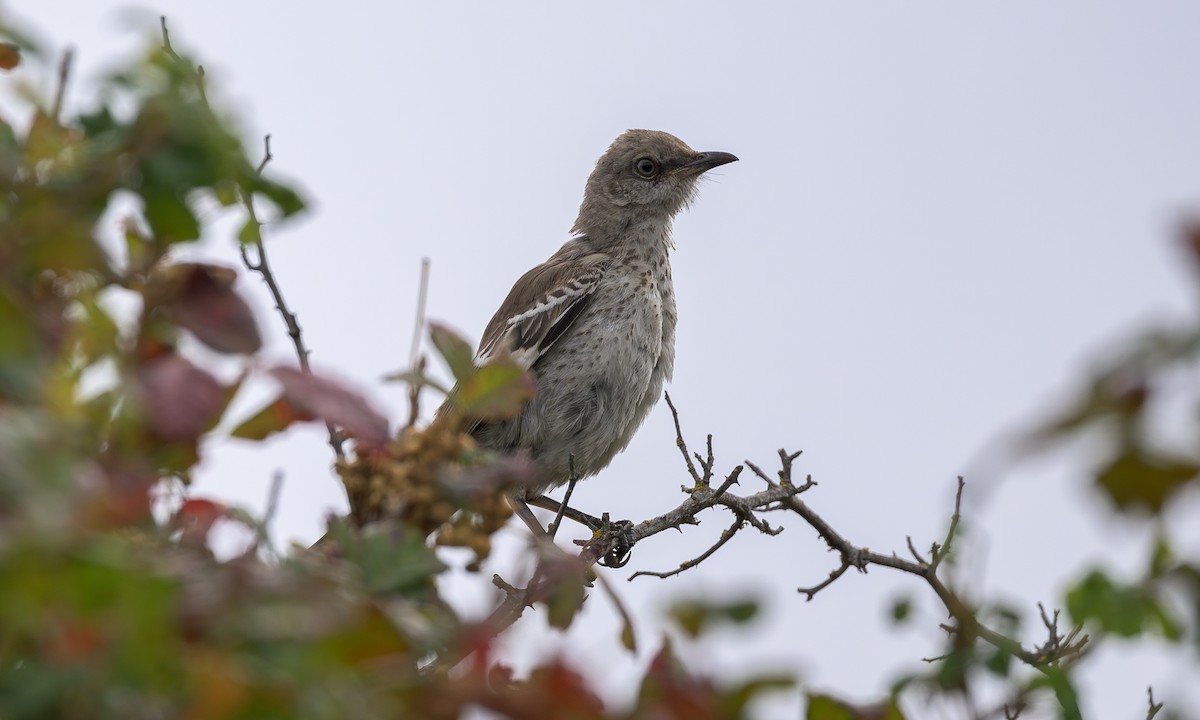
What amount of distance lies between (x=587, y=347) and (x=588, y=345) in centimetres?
1

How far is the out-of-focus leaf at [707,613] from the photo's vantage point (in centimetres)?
117

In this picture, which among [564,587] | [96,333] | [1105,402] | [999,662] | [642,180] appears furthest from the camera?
[642,180]

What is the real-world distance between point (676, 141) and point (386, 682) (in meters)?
7.50

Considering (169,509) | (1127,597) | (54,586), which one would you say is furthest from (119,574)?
(1127,597)

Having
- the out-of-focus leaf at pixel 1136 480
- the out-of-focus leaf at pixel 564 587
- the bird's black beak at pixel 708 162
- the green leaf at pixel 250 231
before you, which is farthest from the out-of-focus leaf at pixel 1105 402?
the bird's black beak at pixel 708 162

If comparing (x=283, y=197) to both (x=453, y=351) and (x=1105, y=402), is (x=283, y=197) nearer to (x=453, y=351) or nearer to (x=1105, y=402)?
(x=453, y=351)

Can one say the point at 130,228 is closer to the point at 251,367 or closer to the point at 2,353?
the point at 251,367

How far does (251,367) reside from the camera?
1.32m

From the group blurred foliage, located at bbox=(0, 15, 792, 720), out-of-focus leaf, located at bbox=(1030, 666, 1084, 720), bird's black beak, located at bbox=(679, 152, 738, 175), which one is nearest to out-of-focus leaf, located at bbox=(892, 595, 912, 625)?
out-of-focus leaf, located at bbox=(1030, 666, 1084, 720)

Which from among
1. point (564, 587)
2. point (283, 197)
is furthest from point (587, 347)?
point (283, 197)

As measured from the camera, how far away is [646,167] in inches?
320

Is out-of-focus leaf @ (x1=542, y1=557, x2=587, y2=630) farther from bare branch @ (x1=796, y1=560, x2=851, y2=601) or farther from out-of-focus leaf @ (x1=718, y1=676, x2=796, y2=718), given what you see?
Result: bare branch @ (x1=796, y1=560, x2=851, y2=601)

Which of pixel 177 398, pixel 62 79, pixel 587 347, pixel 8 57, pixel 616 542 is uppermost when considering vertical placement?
pixel 587 347

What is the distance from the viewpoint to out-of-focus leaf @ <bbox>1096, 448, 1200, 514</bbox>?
868mm
